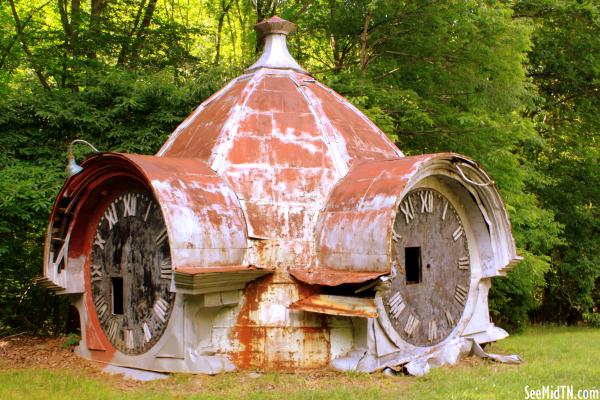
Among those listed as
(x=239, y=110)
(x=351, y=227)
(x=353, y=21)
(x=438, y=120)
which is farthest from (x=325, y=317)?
(x=353, y=21)

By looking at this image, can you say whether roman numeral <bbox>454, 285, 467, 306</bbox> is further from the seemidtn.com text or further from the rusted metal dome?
the seemidtn.com text

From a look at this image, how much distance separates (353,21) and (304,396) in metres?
11.9

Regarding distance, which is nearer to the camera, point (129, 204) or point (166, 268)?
point (166, 268)

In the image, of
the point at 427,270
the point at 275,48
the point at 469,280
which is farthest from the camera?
the point at 275,48

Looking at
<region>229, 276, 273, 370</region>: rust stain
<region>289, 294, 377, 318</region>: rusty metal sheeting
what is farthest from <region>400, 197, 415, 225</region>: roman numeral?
<region>229, 276, 273, 370</region>: rust stain

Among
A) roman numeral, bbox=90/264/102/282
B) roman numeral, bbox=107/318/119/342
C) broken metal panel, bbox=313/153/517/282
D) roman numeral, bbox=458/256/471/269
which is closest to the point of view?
broken metal panel, bbox=313/153/517/282

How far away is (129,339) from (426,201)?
16.2 feet

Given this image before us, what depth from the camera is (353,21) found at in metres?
18.3

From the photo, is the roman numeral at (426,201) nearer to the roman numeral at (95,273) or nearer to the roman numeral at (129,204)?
the roman numeral at (129,204)

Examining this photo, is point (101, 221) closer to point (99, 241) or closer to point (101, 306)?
point (99, 241)

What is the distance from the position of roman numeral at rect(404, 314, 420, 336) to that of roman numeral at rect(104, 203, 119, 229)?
4704 mm

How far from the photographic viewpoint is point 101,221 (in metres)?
11.4

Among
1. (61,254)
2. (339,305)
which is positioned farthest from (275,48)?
(339,305)

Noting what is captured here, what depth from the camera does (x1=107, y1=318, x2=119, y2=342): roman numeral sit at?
1095cm
